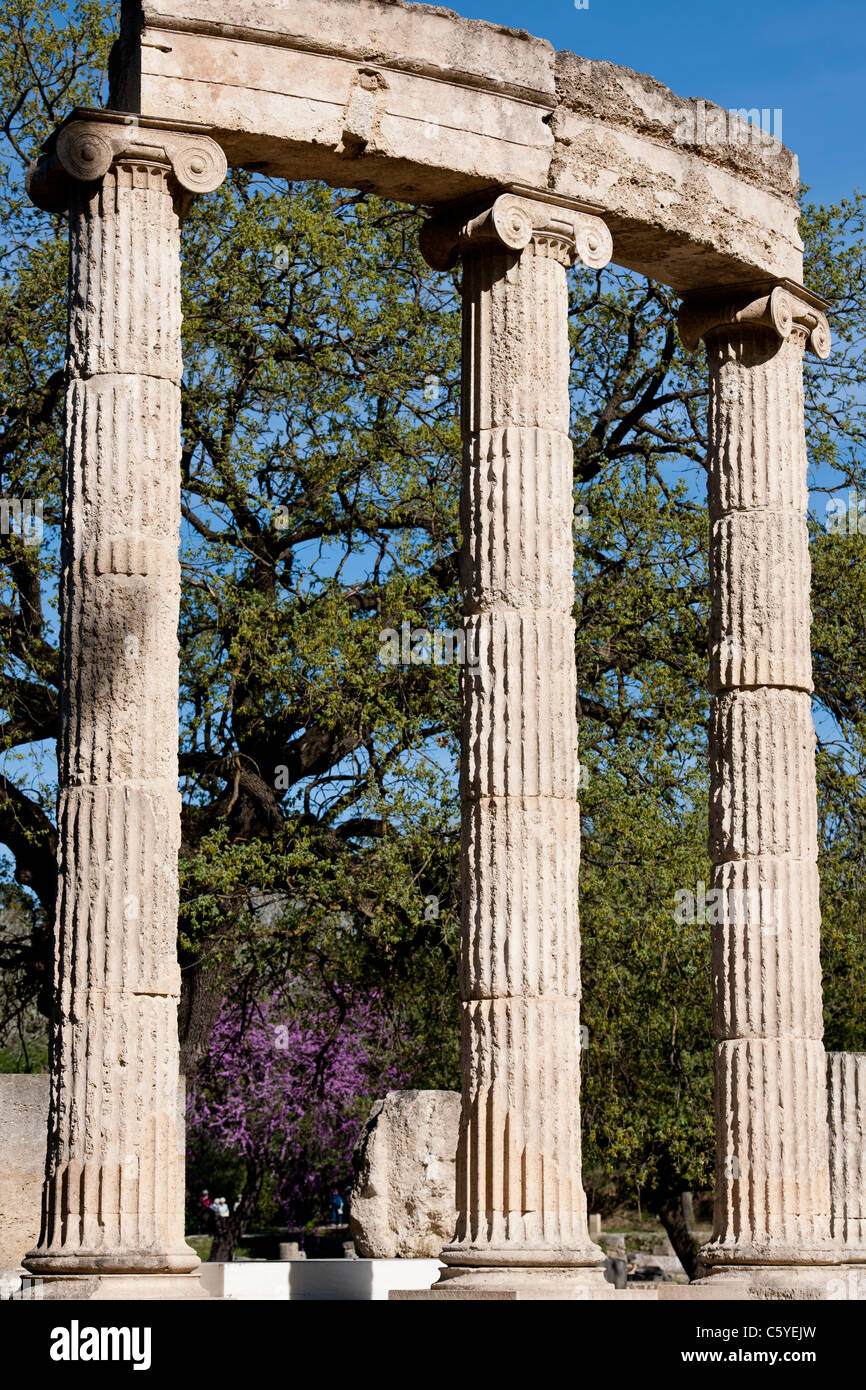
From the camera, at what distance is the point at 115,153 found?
13.7m

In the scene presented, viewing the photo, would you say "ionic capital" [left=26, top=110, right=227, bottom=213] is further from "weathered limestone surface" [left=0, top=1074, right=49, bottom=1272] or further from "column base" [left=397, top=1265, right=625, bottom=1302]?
"weathered limestone surface" [left=0, top=1074, right=49, bottom=1272]

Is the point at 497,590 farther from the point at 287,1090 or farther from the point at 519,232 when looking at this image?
the point at 287,1090

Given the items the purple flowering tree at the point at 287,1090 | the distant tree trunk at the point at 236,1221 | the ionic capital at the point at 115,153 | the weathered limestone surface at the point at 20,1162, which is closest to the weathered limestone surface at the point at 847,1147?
the weathered limestone surface at the point at 20,1162

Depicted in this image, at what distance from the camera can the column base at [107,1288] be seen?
1208 centimetres

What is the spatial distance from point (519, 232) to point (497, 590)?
2721 mm

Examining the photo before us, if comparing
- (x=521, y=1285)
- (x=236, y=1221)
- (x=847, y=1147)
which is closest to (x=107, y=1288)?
(x=521, y=1285)

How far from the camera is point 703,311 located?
17.5 m

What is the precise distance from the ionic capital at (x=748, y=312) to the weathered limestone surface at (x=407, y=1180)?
24.3 ft

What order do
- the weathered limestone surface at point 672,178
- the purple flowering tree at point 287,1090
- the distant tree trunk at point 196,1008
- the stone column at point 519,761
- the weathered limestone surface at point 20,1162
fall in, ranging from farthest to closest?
the purple flowering tree at point 287,1090 < the distant tree trunk at point 196,1008 < the weathered limestone surface at point 20,1162 < the weathered limestone surface at point 672,178 < the stone column at point 519,761

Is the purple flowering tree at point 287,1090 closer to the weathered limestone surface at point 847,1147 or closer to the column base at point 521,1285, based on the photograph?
the weathered limestone surface at point 847,1147

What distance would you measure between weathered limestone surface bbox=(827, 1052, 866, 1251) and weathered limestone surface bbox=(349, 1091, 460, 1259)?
356 cm
